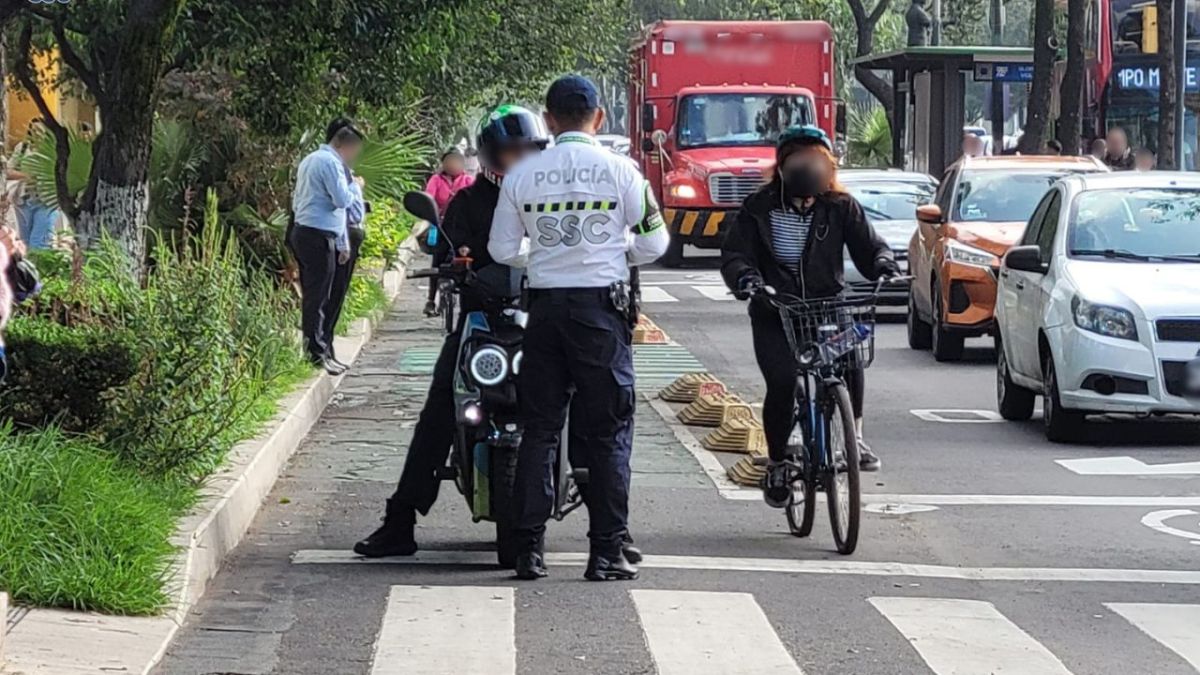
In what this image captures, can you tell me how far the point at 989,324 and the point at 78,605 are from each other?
11605 mm

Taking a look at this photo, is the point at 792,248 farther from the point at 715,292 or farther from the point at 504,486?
the point at 715,292

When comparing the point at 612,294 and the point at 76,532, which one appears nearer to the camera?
the point at 76,532

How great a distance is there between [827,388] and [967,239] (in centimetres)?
916

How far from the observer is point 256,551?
893 cm

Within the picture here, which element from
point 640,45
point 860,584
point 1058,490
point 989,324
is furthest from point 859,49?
point 860,584

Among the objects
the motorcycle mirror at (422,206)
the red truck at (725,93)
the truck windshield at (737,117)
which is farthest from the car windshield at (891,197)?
the motorcycle mirror at (422,206)

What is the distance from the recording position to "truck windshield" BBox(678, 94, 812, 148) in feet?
106

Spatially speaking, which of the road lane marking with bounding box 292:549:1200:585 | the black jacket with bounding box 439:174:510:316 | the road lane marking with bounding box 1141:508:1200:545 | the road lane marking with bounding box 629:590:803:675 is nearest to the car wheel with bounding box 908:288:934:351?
the road lane marking with bounding box 1141:508:1200:545

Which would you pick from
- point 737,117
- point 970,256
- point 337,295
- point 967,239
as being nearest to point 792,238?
point 337,295

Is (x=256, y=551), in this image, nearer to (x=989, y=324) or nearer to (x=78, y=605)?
(x=78, y=605)

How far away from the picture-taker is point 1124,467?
39.2 feet

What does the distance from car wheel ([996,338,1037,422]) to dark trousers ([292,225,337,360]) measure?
465 centimetres

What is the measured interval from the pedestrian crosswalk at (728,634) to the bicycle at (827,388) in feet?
3.31

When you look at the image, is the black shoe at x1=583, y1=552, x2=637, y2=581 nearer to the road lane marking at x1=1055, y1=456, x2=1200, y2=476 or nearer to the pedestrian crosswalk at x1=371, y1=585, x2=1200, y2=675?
the pedestrian crosswalk at x1=371, y1=585, x2=1200, y2=675
